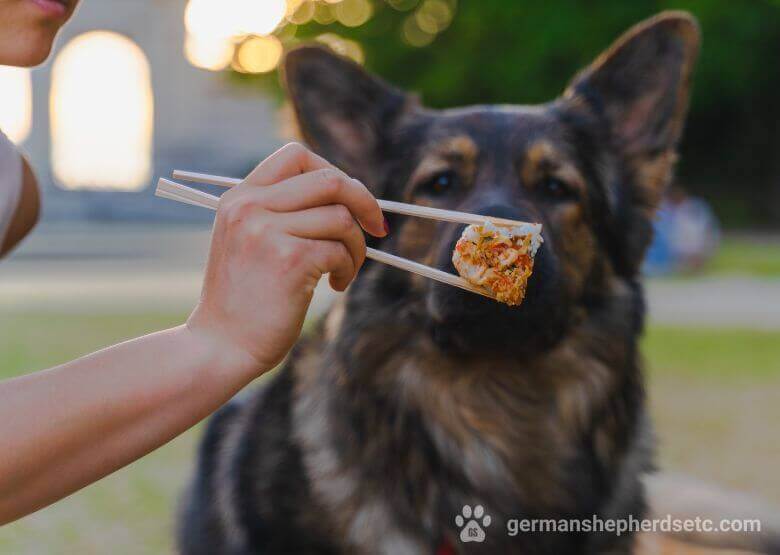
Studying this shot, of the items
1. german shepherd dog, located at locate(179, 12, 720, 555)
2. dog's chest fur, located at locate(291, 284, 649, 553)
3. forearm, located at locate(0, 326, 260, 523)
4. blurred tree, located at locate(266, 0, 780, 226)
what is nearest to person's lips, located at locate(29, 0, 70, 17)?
forearm, located at locate(0, 326, 260, 523)

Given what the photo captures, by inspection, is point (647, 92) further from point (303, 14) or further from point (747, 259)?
point (303, 14)

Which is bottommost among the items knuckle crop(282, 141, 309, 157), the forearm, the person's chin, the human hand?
the forearm

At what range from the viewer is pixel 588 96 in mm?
3531

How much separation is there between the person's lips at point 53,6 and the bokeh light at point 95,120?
33963mm

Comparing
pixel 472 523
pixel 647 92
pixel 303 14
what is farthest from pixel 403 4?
pixel 472 523

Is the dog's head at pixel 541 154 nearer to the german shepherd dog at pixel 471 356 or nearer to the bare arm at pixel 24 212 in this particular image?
the german shepherd dog at pixel 471 356

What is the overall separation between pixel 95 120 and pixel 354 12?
14814mm

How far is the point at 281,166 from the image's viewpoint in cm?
143

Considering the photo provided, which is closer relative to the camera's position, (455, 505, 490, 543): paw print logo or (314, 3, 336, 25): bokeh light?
(455, 505, 490, 543): paw print logo

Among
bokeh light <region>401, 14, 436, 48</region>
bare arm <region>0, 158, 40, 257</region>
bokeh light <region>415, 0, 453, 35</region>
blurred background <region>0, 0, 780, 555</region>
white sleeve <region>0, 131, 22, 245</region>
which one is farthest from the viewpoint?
bokeh light <region>401, 14, 436, 48</region>

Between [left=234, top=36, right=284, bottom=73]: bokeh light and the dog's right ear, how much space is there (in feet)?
69.6

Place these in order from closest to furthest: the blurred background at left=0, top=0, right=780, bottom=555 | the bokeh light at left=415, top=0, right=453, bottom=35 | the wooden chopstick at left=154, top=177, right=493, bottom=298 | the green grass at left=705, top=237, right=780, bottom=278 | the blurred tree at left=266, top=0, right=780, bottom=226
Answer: the wooden chopstick at left=154, top=177, right=493, bottom=298 < the blurred background at left=0, top=0, right=780, bottom=555 < the green grass at left=705, top=237, right=780, bottom=278 < the blurred tree at left=266, top=0, right=780, bottom=226 < the bokeh light at left=415, top=0, right=453, bottom=35

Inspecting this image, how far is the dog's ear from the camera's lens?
3.29 metres

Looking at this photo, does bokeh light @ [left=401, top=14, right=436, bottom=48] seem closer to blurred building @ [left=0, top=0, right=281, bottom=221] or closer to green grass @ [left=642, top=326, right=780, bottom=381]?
blurred building @ [left=0, top=0, right=281, bottom=221]
